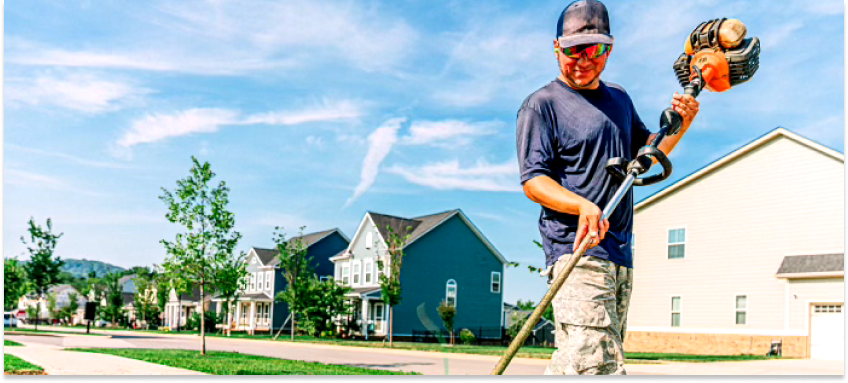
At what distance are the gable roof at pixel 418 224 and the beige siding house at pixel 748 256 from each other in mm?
18127

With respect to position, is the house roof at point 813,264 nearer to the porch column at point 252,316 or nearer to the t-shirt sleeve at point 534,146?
the t-shirt sleeve at point 534,146

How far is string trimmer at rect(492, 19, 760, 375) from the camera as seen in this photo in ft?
8.03

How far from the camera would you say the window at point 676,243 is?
31.8m

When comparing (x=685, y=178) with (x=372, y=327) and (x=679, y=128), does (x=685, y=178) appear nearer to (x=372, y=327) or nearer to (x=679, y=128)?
Result: (x=372, y=327)

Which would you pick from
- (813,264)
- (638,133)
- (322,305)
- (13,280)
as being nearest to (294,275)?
(322,305)

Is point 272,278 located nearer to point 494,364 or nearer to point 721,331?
point 721,331

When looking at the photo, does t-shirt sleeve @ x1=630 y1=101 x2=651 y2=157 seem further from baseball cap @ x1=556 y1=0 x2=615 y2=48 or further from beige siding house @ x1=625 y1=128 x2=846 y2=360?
beige siding house @ x1=625 y1=128 x2=846 y2=360

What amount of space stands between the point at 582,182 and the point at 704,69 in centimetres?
57

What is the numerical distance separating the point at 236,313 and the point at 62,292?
67.5 metres

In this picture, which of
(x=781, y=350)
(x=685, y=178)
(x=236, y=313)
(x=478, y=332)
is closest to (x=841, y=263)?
(x=781, y=350)

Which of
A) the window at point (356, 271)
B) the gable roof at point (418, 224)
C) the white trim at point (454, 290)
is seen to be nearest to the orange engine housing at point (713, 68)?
the gable roof at point (418, 224)

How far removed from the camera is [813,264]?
26781 mm

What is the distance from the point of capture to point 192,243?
1869cm

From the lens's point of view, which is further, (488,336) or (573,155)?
(488,336)
